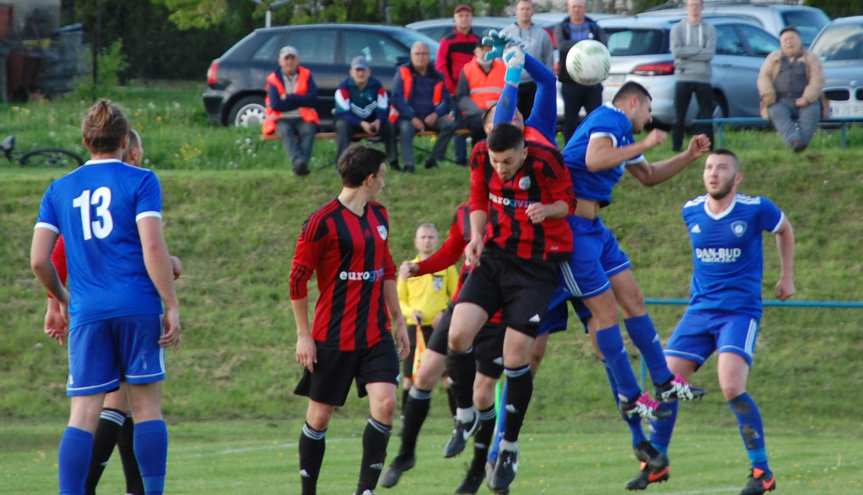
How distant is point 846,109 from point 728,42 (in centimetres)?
248

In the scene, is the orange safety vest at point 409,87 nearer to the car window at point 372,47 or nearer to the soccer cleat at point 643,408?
the car window at point 372,47

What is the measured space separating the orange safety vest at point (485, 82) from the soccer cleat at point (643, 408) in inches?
365

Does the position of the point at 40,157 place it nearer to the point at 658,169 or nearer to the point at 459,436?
the point at 459,436

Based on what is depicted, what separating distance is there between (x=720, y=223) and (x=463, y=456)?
3862mm

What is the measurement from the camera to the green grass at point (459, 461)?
440 inches

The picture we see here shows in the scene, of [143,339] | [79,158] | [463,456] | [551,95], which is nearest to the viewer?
[143,339]

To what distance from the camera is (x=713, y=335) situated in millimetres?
10750

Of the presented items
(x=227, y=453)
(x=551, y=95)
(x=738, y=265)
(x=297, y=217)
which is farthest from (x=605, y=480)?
(x=297, y=217)

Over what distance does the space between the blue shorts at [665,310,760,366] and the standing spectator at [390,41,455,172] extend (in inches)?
367

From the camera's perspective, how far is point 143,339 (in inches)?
323

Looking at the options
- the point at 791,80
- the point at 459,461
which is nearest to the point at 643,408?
the point at 459,461

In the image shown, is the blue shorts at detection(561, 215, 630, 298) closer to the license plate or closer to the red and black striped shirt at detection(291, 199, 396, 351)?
the red and black striped shirt at detection(291, 199, 396, 351)

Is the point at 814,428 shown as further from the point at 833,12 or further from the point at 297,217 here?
the point at 833,12

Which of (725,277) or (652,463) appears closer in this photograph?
(652,463)
